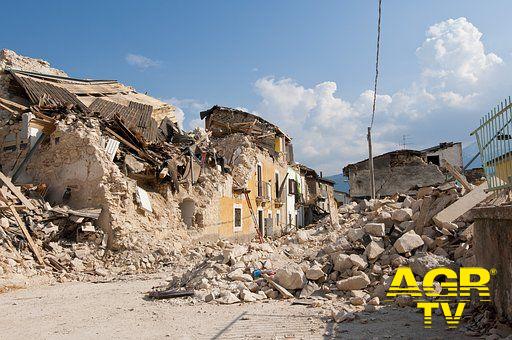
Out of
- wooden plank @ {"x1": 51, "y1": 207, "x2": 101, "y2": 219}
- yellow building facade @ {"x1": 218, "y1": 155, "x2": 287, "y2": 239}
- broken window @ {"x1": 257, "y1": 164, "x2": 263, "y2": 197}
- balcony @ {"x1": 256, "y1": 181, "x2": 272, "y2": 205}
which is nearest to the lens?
wooden plank @ {"x1": 51, "y1": 207, "x2": 101, "y2": 219}

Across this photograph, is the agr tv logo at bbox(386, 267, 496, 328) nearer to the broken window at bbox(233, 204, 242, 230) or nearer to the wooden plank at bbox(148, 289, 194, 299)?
the wooden plank at bbox(148, 289, 194, 299)

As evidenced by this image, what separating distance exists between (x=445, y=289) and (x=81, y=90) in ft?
63.9

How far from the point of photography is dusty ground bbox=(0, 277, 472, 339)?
17.3ft

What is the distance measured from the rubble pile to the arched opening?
8.65 m

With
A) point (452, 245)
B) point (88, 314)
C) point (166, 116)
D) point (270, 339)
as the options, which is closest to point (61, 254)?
Answer: point (88, 314)

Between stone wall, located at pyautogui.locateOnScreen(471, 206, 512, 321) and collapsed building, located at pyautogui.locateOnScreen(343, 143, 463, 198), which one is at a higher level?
collapsed building, located at pyautogui.locateOnScreen(343, 143, 463, 198)

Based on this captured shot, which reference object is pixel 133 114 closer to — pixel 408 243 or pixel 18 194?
pixel 18 194

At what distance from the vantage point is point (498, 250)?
4637 mm

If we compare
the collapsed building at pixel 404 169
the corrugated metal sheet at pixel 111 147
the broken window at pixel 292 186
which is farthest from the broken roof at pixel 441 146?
the corrugated metal sheet at pixel 111 147

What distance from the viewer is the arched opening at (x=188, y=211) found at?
17906mm

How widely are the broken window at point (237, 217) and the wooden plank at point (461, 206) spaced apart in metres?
14.3

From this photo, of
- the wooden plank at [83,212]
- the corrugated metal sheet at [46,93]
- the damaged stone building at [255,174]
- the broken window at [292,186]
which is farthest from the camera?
the broken window at [292,186]

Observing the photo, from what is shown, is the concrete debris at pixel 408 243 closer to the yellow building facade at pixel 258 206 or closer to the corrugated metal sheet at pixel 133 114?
the yellow building facade at pixel 258 206

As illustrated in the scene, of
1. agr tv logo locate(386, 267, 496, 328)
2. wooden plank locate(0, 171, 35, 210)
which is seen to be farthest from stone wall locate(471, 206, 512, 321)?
wooden plank locate(0, 171, 35, 210)
